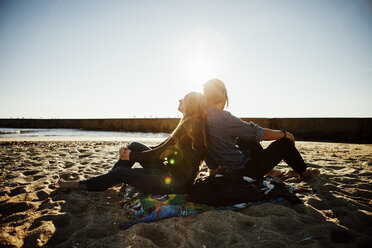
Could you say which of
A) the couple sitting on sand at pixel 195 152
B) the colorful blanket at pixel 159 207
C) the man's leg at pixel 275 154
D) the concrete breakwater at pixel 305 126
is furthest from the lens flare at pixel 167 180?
the concrete breakwater at pixel 305 126

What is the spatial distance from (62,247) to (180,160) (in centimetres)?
112

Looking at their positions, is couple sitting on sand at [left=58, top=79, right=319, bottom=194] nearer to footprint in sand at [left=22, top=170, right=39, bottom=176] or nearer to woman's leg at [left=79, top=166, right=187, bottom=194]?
woman's leg at [left=79, top=166, right=187, bottom=194]

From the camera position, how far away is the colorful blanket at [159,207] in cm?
180

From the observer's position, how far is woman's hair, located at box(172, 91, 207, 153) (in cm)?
178

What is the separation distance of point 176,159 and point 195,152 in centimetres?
20

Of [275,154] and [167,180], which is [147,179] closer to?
[167,180]

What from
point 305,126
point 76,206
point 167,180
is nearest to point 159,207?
point 167,180

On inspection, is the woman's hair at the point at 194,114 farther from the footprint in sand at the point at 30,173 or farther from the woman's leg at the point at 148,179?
the footprint in sand at the point at 30,173

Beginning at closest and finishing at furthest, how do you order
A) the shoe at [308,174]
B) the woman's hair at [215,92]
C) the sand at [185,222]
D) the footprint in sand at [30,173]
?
the sand at [185,222] < the woman's hair at [215,92] < the shoe at [308,174] < the footprint in sand at [30,173]

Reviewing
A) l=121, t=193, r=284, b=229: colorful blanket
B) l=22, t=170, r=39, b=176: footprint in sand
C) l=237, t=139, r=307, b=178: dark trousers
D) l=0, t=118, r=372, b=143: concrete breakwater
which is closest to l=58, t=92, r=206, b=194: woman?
l=121, t=193, r=284, b=229: colorful blanket

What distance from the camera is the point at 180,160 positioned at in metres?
1.84

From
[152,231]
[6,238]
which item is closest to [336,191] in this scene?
[152,231]

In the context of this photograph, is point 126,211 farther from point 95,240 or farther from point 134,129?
point 134,129

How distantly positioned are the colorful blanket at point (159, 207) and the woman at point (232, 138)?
0.43 metres
